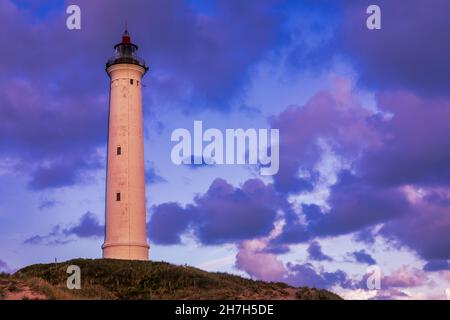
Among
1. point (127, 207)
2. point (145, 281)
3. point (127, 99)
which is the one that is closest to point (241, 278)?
point (145, 281)

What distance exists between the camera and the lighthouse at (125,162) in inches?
→ 1978

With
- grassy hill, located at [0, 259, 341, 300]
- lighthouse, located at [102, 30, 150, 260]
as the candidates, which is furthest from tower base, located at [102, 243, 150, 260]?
grassy hill, located at [0, 259, 341, 300]

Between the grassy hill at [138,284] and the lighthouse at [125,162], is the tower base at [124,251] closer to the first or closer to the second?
the lighthouse at [125,162]

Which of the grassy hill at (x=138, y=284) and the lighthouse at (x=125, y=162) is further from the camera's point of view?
the lighthouse at (x=125, y=162)

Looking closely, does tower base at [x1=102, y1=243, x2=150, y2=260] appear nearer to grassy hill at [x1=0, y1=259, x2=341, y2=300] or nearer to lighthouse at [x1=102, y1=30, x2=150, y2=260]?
lighthouse at [x1=102, y1=30, x2=150, y2=260]

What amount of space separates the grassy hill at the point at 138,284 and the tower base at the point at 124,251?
12.1 feet

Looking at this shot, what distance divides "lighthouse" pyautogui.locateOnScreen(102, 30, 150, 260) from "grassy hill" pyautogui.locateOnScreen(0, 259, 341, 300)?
4.27m

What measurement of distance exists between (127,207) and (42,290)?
23326mm

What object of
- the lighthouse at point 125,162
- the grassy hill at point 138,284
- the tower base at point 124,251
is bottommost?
the grassy hill at point 138,284

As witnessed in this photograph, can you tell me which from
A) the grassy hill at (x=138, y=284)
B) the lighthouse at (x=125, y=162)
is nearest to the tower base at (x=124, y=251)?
the lighthouse at (x=125, y=162)

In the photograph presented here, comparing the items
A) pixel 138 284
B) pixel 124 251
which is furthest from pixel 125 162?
pixel 138 284

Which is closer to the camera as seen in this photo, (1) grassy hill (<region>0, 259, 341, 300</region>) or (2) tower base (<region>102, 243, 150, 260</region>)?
(1) grassy hill (<region>0, 259, 341, 300</region>)

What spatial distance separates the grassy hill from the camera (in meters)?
27.4
